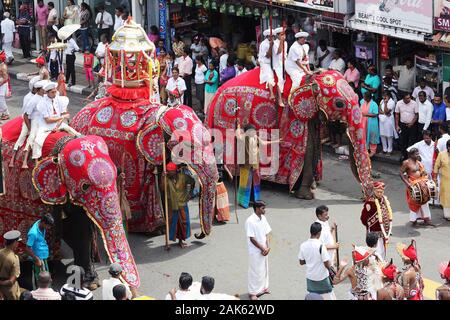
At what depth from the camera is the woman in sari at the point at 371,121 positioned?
20781mm

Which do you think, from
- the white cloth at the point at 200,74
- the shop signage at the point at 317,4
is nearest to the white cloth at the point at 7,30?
the white cloth at the point at 200,74

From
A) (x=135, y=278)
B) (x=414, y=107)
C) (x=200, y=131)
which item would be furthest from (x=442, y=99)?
(x=135, y=278)

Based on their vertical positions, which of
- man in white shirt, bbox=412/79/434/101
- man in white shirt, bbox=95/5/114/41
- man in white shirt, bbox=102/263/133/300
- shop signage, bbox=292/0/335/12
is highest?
shop signage, bbox=292/0/335/12

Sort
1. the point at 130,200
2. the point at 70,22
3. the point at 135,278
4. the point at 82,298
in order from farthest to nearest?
the point at 70,22 → the point at 130,200 → the point at 135,278 → the point at 82,298

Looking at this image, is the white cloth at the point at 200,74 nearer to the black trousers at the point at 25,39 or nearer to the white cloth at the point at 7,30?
the white cloth at the point at 7,30

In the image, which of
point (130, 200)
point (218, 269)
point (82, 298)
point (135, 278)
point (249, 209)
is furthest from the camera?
point (249, 209)

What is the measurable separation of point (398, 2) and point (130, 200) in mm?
6237

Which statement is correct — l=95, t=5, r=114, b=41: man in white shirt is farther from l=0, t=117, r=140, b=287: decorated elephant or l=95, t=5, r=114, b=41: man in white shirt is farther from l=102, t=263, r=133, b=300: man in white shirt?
l=102, t=263, r=133, b=300: man in white shirt

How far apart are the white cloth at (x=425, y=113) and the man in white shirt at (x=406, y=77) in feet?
3.49

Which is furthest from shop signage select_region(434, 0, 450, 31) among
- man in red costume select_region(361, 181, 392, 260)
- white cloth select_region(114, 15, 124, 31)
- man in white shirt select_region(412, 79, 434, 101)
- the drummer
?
white cloth select_region(114, 15, 124, 31)

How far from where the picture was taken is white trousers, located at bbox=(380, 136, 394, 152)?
2086cm

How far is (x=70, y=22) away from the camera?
27812mm

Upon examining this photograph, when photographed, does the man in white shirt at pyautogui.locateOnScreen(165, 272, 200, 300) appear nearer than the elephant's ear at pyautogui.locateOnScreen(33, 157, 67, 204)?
Yes

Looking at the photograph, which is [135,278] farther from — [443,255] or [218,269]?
[443,255]
